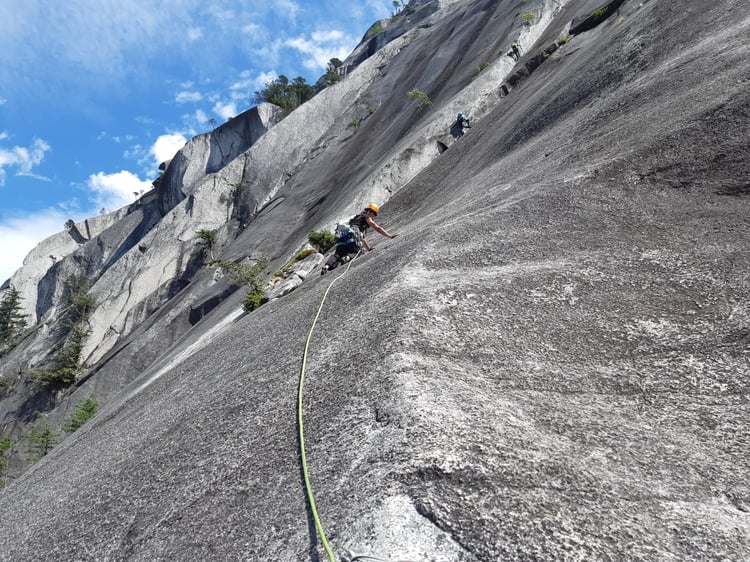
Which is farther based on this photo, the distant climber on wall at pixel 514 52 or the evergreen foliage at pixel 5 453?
the evergreen foliage at pixel 5 453

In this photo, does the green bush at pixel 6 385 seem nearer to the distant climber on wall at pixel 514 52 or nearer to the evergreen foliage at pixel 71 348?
the evergreen foliage at pixel 71 348

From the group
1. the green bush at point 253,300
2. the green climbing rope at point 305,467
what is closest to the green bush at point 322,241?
the green bush at point 253,300

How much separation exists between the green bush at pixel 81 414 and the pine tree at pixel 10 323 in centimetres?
4671

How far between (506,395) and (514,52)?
27.0 m

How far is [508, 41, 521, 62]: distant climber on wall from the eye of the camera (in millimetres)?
26719

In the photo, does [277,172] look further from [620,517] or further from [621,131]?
[620,517]

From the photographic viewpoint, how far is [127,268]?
50969 mm

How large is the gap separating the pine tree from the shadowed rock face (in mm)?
70819

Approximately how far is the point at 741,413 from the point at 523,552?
2.93 m

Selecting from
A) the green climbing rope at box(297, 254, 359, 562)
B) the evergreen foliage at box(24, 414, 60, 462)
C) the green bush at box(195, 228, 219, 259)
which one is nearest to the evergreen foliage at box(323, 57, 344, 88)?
the green bush at box(195, 228, 219, 259)

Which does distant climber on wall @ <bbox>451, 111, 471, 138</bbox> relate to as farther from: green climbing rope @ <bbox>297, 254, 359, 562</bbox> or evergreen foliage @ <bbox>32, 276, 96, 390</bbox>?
evergreen foliage @ <bbox>32, 276, 96, 390</bbox>

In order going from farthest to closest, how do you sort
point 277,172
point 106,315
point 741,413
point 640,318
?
point 277,172 < point 106,315 < point 640,318 < point 741,413

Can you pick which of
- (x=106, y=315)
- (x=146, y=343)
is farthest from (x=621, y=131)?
(x=106, y=315)

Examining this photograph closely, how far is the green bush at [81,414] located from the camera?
2686cm
